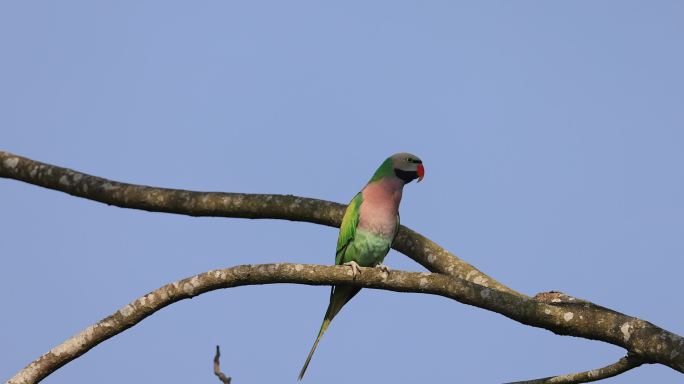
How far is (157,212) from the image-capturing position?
6.60 meters

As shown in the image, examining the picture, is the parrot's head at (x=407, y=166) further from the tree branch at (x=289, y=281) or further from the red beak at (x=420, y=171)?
the tree branch at (x=289, y=281)

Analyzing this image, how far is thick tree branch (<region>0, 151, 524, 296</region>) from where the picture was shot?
21.4 ft

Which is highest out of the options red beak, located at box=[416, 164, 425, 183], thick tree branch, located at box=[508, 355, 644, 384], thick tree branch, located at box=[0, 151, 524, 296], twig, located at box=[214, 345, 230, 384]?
red beak, located at box=[416, 164, 425, 183]

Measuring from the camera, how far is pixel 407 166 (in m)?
7.61

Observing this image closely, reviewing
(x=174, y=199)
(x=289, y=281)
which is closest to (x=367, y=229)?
(x=174, y=199)

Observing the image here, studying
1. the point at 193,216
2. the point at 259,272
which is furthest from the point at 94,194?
the point at 259,272

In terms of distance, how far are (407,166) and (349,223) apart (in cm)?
92

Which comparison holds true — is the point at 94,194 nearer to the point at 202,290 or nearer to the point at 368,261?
the point at 202,290

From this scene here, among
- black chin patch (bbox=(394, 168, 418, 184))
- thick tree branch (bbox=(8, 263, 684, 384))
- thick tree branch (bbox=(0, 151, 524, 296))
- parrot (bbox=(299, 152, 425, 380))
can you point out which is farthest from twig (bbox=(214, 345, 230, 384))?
black chin patch (bbox=(394, 168, 418, 184))

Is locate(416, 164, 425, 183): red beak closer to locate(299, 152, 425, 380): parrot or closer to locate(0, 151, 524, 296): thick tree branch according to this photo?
locate(299, 152, 425, 380): parrot

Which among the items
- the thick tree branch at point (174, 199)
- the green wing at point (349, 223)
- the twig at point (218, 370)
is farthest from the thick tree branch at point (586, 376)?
the twig at point (218, 370)

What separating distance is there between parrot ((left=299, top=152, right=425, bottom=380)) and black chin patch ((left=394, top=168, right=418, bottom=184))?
0.04 meters

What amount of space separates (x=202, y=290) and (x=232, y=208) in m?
1.28

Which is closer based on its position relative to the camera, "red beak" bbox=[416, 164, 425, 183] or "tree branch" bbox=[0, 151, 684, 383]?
"tree branch" bbox=[0, 151, 684, 383]
